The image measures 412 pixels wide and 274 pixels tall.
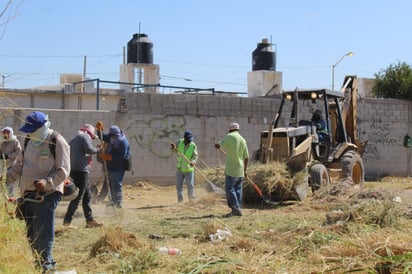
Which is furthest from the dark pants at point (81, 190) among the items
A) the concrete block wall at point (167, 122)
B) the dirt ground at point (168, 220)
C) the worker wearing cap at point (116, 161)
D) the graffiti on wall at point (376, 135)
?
the graffiti on wall at point (376, 135)

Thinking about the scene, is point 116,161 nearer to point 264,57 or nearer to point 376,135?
point 376,135

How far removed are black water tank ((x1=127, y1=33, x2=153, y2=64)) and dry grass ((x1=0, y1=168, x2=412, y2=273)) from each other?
20372 mm

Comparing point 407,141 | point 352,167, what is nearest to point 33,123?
point 352,167

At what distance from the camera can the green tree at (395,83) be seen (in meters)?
22.7

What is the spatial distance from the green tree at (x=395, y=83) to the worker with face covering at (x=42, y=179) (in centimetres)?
1874

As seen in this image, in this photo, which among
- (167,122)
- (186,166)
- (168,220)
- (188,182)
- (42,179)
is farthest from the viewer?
(167,122)

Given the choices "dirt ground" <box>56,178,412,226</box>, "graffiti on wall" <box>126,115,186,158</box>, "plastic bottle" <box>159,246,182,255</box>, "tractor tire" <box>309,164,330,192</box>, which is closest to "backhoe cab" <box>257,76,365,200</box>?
"tractor tire" <box>309,164,330,192</box>

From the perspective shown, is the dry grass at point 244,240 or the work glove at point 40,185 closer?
the dry grass at point 244,240

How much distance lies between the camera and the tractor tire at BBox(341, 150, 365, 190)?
43.7 ft

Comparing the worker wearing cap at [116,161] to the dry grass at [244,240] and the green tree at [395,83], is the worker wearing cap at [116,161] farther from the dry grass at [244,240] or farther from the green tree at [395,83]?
the green tree at [395,83]

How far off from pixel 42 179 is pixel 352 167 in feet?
29.8

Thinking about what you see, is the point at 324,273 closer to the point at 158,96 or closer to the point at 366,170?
the point at 158,96

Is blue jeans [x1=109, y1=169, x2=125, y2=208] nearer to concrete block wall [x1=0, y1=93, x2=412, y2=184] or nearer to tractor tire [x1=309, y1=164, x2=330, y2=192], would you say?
tractor tire [x1=309, y1=164, x2=330, y2=192]

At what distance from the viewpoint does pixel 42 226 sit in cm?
585
